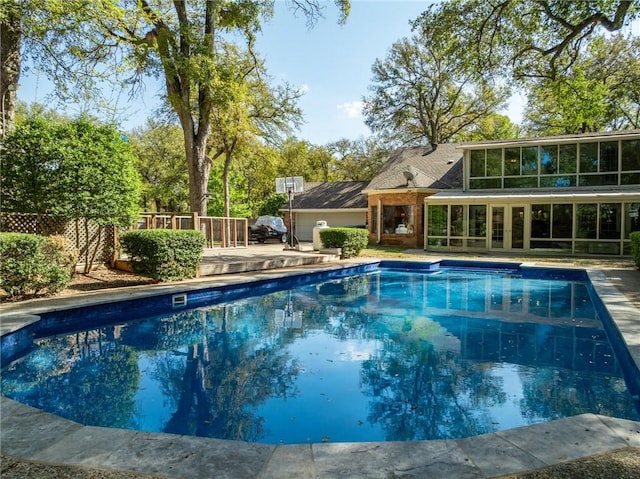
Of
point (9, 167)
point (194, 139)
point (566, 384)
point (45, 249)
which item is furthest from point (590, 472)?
point (194, 139)

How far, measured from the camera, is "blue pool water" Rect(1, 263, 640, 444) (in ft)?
12.8

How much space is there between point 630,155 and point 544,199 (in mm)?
4109

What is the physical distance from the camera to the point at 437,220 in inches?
764

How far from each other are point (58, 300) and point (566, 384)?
324 inches

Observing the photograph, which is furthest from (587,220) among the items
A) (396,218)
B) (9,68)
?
(9,68)

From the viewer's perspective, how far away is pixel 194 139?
51.4ft

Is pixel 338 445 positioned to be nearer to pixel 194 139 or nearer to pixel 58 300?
pixel 58 300

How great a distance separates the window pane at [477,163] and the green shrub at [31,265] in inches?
691

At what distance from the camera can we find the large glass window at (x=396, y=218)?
21219 millimetres

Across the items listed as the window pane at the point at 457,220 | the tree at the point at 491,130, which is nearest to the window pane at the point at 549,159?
the window pane at the point at 457,220

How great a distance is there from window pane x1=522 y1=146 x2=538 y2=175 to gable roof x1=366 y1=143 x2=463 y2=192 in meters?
3.07

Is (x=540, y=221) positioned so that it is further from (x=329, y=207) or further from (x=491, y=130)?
(x=491, y=130)

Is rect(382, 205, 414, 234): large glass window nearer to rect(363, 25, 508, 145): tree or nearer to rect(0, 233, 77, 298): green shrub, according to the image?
rect(363, 25, 508, 145): tree

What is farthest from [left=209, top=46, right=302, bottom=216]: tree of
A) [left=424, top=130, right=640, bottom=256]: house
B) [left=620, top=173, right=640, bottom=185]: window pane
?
[left=620, top=173, right=640, bottom=185]: window pane
